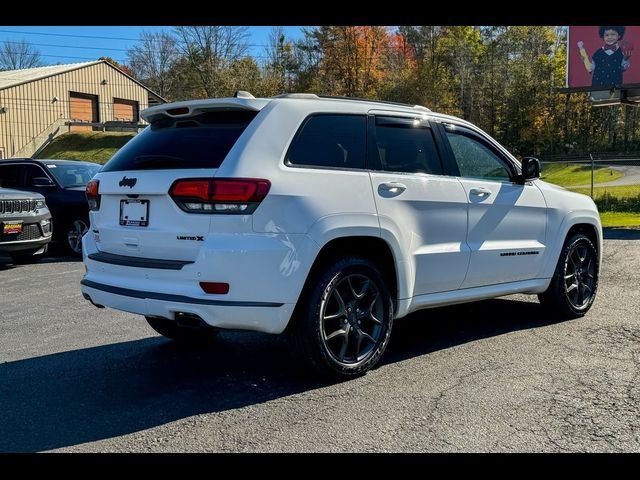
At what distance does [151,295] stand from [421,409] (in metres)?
1.88

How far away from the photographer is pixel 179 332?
557 centimetres

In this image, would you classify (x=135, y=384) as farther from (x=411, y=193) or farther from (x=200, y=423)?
(x=411, y=193)

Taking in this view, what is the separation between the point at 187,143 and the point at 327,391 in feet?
6.39

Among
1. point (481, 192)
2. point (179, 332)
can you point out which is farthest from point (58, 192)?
point (481, 192)

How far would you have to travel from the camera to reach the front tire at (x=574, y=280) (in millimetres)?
6262

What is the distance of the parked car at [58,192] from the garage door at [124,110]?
38864mm

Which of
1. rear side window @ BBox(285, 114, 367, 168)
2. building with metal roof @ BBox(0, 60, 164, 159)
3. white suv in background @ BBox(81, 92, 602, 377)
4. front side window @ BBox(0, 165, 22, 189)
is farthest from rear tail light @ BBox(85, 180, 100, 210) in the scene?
building with metal roof @ BBox(0, 60, 164, 159)

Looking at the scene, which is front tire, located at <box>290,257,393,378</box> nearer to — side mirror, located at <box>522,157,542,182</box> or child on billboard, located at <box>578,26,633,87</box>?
side mirror, located at <box>522,157,542,182</box>

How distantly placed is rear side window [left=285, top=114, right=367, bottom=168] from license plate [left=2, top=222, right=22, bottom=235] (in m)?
7.60

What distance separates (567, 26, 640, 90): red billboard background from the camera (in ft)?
69.7

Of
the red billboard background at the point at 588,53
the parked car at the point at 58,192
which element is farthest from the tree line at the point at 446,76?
the parked car at the point at 58,192

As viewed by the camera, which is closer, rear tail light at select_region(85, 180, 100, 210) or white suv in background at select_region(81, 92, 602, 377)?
white suv in background at select_region(81, 92, 602, 377)

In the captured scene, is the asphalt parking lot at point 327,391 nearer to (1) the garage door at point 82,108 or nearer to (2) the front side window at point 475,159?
(2) the front side window at point 475,159

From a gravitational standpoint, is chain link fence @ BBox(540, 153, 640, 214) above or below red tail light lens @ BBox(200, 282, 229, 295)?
above
